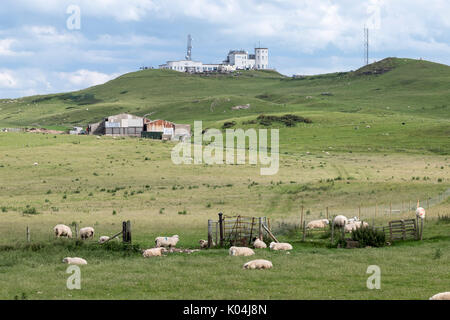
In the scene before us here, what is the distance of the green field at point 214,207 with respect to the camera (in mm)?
19948

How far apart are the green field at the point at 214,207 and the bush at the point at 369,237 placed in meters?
0.87

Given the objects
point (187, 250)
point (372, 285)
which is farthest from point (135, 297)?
point (187, 250)

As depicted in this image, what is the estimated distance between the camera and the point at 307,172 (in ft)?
217

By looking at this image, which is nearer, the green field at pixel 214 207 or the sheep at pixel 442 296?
the sheep at pixel 442 296

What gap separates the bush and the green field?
2.85ft

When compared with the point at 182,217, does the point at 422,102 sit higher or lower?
higher

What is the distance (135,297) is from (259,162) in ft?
186

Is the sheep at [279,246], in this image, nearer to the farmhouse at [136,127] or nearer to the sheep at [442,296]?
the sheep at [442,296]

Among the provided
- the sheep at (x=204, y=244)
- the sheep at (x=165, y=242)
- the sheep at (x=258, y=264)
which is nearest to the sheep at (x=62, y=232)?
the sheep at (x=165, y=242)

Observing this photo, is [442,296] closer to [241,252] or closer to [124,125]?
[241,252]

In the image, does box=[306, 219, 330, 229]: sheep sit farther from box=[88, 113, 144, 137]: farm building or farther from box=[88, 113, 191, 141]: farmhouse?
box=[88, 113, 144, 137]: farm building

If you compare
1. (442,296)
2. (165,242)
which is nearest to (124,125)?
(165,242)

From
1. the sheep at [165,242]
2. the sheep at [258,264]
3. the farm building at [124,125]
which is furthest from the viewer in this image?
the farm building at [124,125]
